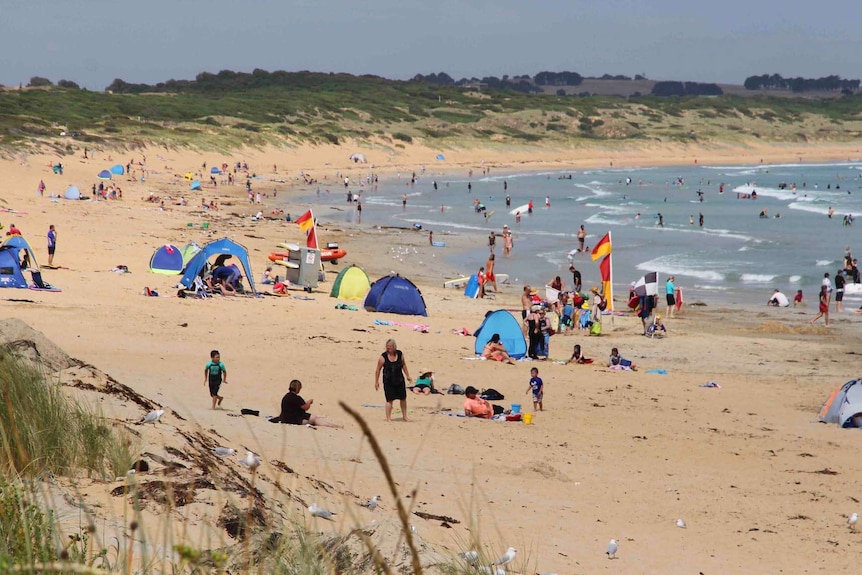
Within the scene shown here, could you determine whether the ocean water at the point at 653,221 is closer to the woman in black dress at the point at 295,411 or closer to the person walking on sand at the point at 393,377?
the person walking on sand at the point at 393,377

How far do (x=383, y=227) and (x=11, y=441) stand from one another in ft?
130

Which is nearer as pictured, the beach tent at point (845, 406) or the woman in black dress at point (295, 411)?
the woman in black dress at point (295, 411)

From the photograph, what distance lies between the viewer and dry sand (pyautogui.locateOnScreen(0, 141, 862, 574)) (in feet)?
24.9

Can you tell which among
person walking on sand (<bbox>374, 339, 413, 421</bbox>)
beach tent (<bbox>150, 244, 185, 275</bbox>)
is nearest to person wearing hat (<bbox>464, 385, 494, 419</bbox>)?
person walking on sand (<bbox>374, 339, 413, 421</bbox>)

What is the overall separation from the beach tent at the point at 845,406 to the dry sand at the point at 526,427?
9.7 inches

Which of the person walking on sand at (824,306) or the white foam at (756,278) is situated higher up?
the person walking on sand at (824,306)

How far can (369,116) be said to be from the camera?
108m

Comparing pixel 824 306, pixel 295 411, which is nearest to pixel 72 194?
pixel 824 306

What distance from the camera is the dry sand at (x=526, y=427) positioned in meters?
7.58

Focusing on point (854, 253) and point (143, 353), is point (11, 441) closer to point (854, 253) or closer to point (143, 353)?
point (143, 353)

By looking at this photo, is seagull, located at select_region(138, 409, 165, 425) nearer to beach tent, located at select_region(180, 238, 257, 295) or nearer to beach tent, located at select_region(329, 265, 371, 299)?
beach tent, located at select_region(180, 238, 257, 295)

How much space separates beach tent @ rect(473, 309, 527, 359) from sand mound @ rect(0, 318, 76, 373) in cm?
974

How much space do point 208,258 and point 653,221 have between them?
34.6m

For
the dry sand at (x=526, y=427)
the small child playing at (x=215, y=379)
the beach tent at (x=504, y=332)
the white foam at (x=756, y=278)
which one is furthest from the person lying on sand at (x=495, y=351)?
the white foam at (x=756, y=278)
